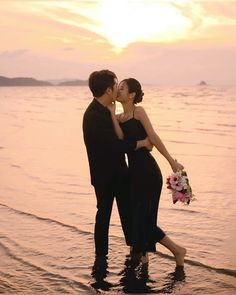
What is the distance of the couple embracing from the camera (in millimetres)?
5711

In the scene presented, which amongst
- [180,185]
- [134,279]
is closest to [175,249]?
[134,279]

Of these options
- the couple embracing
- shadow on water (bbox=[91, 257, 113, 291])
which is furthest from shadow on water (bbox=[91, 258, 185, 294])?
the couple embracing

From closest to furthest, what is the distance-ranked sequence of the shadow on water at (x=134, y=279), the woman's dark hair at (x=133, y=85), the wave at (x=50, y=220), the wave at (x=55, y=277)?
the shadow on water at (x=134, y=279)
the wave at (x=55, y=277)
the woman's dark hair at (x=133, y=85)
the wave at (x=50, y=220)

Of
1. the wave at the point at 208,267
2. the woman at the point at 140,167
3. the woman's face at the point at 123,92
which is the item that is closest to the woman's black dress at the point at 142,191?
the woman at the point at 140,167

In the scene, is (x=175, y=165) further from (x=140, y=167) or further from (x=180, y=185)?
(x=140, y=167)

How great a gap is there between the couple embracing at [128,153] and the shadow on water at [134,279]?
0.20m

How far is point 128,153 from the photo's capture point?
5.74 metres

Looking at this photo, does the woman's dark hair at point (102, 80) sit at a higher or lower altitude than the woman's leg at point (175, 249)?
higher

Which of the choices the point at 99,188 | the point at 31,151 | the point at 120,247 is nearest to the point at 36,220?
the point at 120,247

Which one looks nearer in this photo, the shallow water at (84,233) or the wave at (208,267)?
the shallow water at (84,233)

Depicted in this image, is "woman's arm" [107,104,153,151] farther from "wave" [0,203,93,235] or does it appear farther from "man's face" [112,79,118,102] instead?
"wave" [0,203,93,235]

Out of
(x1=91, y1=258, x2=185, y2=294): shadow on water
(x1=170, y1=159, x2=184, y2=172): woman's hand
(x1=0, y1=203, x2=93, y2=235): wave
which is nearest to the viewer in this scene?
(x1=91, y1=258, x2=185, y2=294): shadow on water

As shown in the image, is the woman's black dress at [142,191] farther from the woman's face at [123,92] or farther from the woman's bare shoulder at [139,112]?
the woman's face at [123,92]

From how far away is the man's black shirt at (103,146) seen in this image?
5.71m
